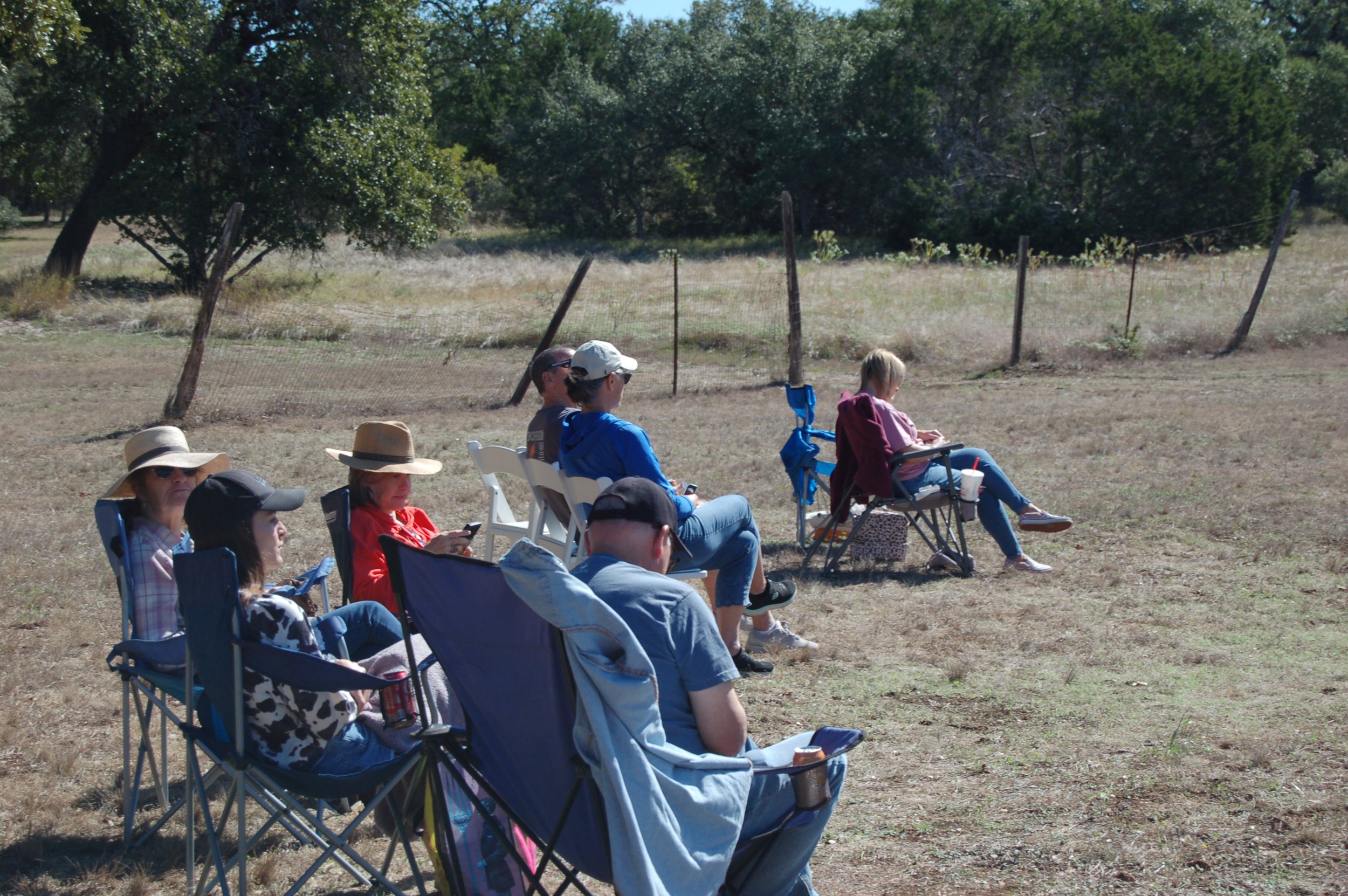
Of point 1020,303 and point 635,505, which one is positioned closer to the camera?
point 635,505

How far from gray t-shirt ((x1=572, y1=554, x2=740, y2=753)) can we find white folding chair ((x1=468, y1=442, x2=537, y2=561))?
263 cm

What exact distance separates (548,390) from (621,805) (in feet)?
10.7

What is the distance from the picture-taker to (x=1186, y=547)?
6.51m

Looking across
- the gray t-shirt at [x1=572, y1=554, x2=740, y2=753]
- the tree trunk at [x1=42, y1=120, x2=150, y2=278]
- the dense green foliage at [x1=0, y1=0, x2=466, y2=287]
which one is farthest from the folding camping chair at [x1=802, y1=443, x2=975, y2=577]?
the tree trunk at [x1=42, y1=120, x2=150, y2=278]

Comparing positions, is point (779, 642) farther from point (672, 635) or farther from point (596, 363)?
point (672, 635)

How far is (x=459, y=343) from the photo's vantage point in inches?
727

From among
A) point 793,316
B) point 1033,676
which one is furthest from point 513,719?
point 793,316

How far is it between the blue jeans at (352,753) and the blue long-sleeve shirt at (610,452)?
162 centimetres

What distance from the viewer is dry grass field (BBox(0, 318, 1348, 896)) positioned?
3053mm

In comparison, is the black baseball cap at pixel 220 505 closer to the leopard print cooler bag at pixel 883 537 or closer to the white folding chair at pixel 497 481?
the white folding chair at pixel 497 481

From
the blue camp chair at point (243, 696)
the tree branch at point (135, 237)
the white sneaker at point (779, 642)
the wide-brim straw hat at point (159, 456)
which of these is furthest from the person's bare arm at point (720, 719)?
the tree branch at point (135, 237)

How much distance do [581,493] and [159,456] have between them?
1.58 meters

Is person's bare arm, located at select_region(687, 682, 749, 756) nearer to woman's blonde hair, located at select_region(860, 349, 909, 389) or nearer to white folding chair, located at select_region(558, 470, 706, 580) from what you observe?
white folding chair, located at select_region(558, 470, 706, 580)

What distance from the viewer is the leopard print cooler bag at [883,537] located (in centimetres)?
634
